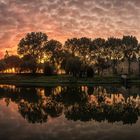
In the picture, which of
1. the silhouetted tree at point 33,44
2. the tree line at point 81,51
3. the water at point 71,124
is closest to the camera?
the water at point 71,124

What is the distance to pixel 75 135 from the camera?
22.8 m

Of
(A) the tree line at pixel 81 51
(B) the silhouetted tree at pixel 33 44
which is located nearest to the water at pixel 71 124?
(A) the tree line at pixel 81 51

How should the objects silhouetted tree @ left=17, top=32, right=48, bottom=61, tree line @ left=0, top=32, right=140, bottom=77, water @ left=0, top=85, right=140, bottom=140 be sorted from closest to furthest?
water @ left=0, top=85, right=140, bottom=140
tree line @ left=0, top=32, right=140, bottom=77
silhouetted tree @ left=17, top=32, right=48, bottom=61

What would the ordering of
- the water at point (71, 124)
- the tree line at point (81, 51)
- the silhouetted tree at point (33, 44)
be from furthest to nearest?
the silhouetted tree at point (33, 44)
the tree line at point (81, 51)
the water at point (71, 124)

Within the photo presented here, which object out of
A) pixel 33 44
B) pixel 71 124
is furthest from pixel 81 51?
pixel 71 124

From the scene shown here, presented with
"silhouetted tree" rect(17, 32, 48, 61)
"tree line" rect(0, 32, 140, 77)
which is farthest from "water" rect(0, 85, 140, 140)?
"silhouetted tree" rect(17, 32, 48, 61)

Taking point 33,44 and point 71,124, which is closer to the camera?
point 71,124

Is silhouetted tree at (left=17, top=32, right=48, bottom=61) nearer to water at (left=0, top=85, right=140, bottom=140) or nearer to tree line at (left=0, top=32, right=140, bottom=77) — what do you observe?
tree line at (left=0, top=32, right=140, bottom=77)

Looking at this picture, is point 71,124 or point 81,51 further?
point 81,51

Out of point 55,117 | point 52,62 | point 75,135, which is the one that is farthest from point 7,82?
point 75,135

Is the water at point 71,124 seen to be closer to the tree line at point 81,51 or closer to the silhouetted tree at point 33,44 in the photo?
the tree line at point 81,51

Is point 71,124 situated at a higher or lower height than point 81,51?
lower

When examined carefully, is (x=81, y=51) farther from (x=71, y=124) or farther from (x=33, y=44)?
(x=71, y=124)

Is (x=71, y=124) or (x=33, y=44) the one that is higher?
(x=33, y=44)
